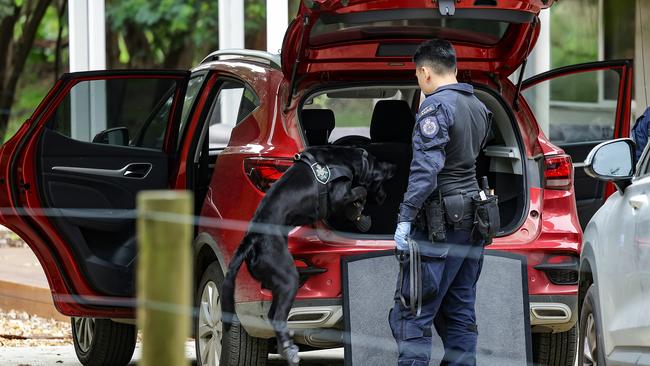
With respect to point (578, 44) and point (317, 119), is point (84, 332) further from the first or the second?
point (578, 44)

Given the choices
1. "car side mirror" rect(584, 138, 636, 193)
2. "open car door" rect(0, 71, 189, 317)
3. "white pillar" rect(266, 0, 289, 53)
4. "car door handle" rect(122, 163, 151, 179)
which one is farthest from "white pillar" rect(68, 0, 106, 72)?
"car side mirror" rect(584, 138, 636, 193)

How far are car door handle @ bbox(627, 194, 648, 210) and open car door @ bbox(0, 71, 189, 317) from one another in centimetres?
304

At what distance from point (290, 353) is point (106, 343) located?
2321mm

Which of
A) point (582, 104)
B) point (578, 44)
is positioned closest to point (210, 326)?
point (582, 104)

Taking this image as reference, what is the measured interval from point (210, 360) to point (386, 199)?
126 cm

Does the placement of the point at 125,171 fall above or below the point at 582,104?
below

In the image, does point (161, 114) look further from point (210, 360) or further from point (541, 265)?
point (541, 265)

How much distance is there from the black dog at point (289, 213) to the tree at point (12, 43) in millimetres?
12329

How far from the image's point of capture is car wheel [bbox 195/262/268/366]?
21.5 ft

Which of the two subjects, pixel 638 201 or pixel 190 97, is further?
pixel 190 97

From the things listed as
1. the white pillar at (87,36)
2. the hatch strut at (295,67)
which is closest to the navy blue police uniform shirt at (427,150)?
the hatch strut at (295,67)

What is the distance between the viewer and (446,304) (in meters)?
6.42

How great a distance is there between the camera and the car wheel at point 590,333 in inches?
227

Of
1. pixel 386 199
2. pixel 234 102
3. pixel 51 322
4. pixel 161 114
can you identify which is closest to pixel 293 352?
pixel 386 199
